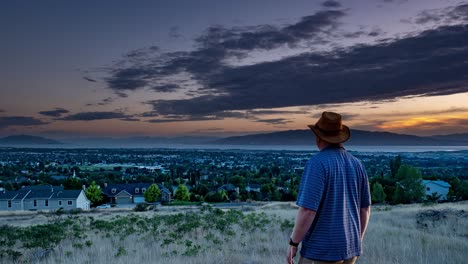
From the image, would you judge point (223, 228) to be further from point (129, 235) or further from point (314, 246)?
point (314, 246)

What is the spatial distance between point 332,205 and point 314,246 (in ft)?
1.39

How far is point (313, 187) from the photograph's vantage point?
354 cm

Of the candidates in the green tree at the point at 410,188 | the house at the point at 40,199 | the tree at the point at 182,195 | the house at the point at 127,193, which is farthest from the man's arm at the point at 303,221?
the house at the point at 127,193

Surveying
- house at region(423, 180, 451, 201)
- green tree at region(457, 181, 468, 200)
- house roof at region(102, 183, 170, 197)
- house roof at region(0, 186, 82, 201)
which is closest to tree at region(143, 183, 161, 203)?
house roof at region(102, 183, 170, 197)

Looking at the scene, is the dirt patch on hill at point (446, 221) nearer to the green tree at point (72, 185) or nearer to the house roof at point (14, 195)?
the house roof at point (14, 195)

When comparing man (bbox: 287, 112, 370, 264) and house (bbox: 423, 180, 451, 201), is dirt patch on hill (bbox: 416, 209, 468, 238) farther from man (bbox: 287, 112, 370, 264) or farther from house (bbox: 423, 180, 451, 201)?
house (bbox: 423, 180, 451, 201)

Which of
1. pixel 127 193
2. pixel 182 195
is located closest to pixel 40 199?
pixel 127 193

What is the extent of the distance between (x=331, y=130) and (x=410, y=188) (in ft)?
159

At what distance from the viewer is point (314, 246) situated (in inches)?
145

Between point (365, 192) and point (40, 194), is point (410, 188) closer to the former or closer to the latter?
point (365, 192)

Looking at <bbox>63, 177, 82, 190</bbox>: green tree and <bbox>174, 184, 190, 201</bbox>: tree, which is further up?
Answer: <bbox>63, 177, 82, 190</bbox>: green tree

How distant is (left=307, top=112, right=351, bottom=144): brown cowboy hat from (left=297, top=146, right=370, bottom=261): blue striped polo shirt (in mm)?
101

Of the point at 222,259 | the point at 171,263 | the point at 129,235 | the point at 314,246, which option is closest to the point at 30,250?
the point at 129,235

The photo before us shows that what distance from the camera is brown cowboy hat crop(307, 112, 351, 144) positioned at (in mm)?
3798
